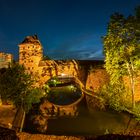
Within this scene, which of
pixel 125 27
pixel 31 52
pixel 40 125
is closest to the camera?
pixel 125 27

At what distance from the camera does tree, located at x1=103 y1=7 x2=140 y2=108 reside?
52.1 ft

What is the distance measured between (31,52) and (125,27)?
12368 mm

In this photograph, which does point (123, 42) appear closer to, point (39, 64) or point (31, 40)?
point (39, 64)

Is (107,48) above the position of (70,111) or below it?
above

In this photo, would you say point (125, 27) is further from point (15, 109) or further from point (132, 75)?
point (15, 109)

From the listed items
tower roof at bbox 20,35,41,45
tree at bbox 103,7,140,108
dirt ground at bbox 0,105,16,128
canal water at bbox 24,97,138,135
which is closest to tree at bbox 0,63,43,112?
dirt ground at bbox 0,105,16,128

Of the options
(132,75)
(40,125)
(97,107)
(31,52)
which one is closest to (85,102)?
(97,107)

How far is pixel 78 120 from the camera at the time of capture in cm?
2038

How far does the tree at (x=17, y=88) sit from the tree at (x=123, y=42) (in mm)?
5941

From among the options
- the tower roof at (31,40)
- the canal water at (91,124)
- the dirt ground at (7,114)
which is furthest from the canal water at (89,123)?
the tower roof at (31,40)

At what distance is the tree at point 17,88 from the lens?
1941 cm

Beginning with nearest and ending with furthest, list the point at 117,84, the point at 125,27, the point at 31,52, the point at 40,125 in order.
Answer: the point at 125,27, the point at 117,84, the point at 40,125, the point at 31,52

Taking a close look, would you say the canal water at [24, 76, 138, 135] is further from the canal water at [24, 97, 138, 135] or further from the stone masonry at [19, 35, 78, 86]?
the stone masonry at [19, 35, 78, 86]

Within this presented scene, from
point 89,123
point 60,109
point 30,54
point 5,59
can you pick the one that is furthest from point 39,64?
point 89,123
